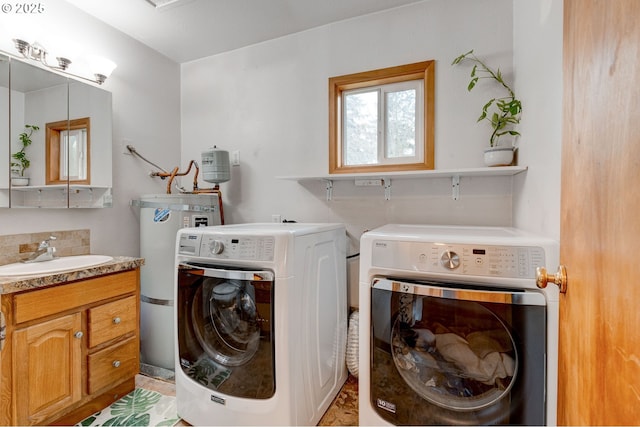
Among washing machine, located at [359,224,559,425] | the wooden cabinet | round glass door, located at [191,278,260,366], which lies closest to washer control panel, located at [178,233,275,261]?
round glass door, located at [191,278,260,366]

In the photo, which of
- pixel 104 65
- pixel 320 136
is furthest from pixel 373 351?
pixel 104 65

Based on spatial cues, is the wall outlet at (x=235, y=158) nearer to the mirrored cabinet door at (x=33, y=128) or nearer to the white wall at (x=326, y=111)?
the white wall at (x=326, y=111)

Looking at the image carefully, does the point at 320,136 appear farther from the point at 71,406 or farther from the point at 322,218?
the point at 71,406

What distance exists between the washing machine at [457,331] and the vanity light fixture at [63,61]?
212cm

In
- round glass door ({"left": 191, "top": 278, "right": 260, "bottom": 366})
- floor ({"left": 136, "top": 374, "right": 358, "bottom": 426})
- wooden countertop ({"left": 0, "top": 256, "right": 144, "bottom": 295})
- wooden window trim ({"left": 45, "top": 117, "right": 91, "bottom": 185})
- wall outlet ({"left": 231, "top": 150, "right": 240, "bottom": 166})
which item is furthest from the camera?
wall outlet ({"left": 231, "top": 150, "right": 240, "bottom": 166})

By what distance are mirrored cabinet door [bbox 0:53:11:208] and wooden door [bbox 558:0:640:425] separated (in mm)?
2474

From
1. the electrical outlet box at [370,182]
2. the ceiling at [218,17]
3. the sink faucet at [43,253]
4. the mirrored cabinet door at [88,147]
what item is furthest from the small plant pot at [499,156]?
the sink faucet at [43,253]

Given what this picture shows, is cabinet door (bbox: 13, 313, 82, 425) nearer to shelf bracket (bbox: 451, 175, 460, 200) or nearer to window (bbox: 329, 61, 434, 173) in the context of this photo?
window (bbox: 329, 61, 434, 173)

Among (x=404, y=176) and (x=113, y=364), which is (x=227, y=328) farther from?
(x=404, y=176)

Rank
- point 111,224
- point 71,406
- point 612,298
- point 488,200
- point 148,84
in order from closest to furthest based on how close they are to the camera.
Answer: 1. point 612,298
2. point 71,406
3. point 488,200
4. point 111,224
5. point 148,84

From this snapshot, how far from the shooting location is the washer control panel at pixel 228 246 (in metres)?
1.33

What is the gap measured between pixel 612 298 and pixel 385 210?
5.12 ft

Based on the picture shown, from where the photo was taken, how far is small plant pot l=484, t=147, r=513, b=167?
5.25 feet

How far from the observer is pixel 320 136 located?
2213 mm
